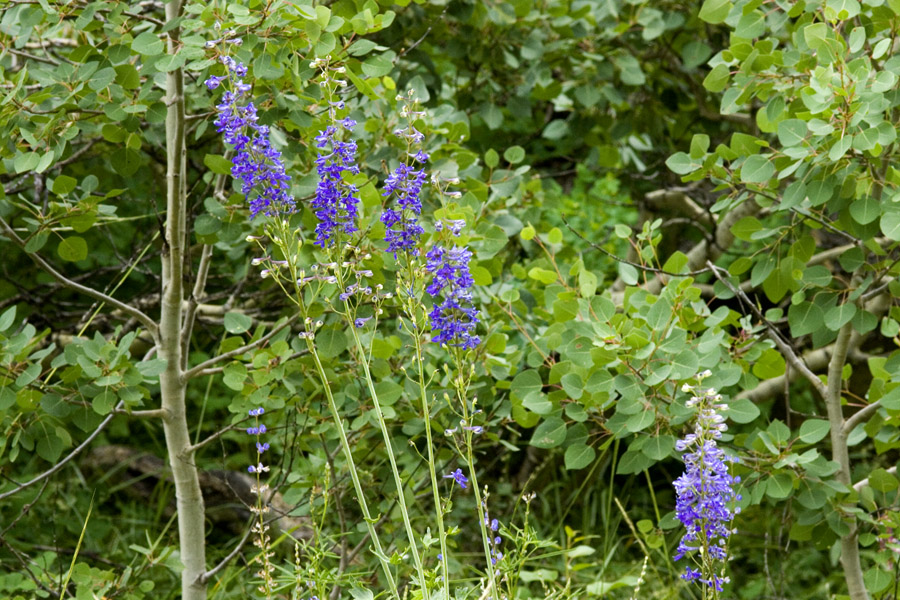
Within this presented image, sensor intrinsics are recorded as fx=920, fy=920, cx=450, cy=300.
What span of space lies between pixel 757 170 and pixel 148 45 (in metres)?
1.27

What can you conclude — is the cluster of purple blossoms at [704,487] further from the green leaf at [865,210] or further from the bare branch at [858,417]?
the bare branch at [858,417]

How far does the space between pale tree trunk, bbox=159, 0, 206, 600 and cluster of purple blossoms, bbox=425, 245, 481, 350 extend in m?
0.78

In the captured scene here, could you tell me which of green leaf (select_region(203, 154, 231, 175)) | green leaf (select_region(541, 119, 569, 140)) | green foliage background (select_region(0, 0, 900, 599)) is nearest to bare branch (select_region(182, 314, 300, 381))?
green foliage background (select_region(0, 0, 900, 599))

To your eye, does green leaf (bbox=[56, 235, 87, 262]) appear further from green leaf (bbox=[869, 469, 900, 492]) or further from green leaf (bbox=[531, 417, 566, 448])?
green leaf (bbox=[869, 469, 900, 492])

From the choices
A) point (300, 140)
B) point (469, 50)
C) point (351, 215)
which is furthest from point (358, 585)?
point (469, 50)

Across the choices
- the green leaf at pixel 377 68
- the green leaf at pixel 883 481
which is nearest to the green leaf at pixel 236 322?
the green leaf at pixel 377 68

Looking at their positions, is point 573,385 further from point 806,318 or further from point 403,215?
point 403,215

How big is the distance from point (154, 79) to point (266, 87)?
255 millimetres

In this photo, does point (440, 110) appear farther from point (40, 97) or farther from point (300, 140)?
point (40, 97)

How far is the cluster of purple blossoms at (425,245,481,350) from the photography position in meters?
1.44

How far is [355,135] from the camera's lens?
229cm

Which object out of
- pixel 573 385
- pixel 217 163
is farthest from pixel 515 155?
pixel 217 163

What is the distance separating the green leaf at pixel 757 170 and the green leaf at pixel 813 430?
1.73ft

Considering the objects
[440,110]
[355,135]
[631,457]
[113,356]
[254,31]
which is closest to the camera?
[254,31]
